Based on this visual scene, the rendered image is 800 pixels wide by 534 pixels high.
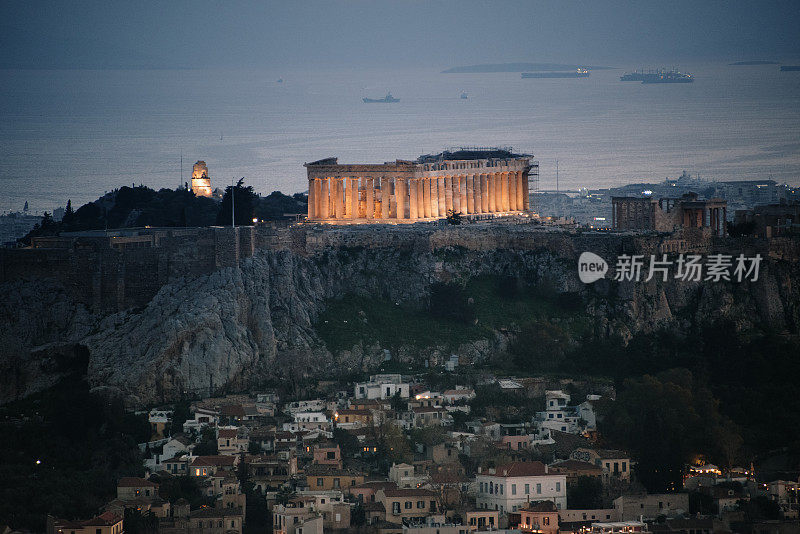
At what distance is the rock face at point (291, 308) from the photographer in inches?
3433

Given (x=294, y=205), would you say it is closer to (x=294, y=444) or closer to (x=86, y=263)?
(x=86, y=263)

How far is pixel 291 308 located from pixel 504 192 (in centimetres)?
2299

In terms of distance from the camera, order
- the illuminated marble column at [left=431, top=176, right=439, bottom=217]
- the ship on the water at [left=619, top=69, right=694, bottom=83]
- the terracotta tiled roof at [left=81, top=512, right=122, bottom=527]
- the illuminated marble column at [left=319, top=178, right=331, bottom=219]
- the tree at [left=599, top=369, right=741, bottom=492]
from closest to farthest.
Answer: the terracotta tiled roof at [left=81, top=512, right=122, bottom=527] < the tree at [left=599, top=369, right=741, bottom=492] < the illuminated marble column at [left=319, top=178, right=331, bottom=219] < the illuminated marble column at [left=431, top=176, right=439, bottom=217] < the ship on the water at [left=619, top=69, right=694, bottom=83]

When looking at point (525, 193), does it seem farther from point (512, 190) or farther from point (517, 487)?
point (517, 487)

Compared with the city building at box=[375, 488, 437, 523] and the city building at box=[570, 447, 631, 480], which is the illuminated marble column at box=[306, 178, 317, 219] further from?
the city building at box=[375, 488, 437, 523]

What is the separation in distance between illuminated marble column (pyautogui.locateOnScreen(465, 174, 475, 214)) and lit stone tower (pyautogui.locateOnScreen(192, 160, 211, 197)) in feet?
60.9

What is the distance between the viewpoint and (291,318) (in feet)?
300

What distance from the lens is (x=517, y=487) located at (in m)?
75.4

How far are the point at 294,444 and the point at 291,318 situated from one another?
12.0 metres

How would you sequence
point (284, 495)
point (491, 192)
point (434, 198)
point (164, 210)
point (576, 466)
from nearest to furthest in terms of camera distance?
1. point (284, 495)
2. point (576, 466)
3. point (434, 198)
4. point (164, 210)
5. point (491, 192)

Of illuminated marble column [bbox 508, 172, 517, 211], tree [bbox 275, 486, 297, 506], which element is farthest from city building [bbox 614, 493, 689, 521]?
illuminated marble column [bbox 508, 172, 517, 211]

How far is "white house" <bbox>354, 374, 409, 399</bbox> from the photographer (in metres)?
86.3

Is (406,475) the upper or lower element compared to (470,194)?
lower

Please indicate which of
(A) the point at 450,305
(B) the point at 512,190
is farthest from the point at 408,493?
(B) the point at 512,190
